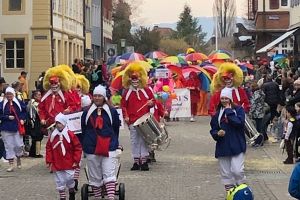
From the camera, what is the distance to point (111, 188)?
427 inches

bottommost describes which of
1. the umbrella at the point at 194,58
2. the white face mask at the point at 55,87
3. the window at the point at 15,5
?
the white face mask at the point at 55,87

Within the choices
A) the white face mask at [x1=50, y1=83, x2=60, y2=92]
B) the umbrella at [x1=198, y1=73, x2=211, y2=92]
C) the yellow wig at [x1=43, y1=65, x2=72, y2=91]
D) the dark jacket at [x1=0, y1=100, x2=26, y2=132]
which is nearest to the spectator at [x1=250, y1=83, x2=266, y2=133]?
the dark jacket at [x1=0, y1=100, x2=26, y2=132]

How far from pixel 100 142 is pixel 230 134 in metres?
1.83

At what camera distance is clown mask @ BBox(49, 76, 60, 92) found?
13367 millimetres

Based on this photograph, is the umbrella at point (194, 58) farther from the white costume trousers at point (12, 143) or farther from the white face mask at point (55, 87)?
the white face mask at point (55, 87)

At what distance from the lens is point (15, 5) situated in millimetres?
43625

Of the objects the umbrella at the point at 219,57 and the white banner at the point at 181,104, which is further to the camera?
the umbrella at the point at 219,57

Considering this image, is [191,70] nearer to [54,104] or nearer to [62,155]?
[54,104]

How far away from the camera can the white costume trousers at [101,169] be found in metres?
10.9

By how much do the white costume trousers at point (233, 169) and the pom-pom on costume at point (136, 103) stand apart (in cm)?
383

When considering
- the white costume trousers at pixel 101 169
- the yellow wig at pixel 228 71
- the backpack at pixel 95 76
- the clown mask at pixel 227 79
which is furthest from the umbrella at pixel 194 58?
the white costume trousers at pixel 101 169

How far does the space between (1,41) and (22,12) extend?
2030 mm

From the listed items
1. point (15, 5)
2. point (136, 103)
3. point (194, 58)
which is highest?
point (15, 5)

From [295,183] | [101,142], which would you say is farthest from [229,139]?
[295,183]
